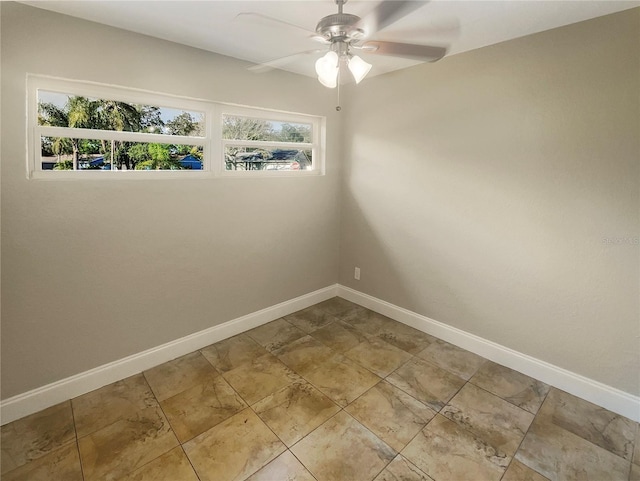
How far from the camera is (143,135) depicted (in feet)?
7.58

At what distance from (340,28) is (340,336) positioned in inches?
92.2

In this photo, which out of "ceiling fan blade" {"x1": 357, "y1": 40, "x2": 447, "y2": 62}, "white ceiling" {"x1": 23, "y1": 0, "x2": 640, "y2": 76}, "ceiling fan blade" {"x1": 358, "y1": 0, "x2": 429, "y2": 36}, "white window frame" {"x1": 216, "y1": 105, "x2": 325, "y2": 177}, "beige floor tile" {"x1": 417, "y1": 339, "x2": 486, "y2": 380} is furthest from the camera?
"white window frame" {"x1": 216, "y1": 105, "x2": 325, "y2": 177}

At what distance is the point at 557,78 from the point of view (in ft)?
6.97

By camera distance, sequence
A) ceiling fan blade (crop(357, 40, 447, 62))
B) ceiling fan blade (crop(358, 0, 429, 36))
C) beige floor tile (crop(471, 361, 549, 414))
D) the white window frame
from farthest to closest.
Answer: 1. the white window frame
2. beige floor tile (crop(471, 361, 549, 414))
3. ceiling fan blade (crop(357, 40, 447, 62))
4. ceiling fan blade (crop(358, 0, 429, 36))

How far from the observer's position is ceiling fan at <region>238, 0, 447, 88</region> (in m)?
1.41

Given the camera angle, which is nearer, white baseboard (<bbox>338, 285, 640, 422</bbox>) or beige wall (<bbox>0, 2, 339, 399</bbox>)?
beige wall (<bbox>0, 2, 339, 399</bbox>)

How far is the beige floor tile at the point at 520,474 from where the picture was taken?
1.62m

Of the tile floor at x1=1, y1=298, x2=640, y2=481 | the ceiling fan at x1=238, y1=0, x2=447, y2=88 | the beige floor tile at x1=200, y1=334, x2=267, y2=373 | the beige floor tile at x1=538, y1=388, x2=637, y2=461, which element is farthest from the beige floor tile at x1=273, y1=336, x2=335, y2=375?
the ceiling fan at x1=238, y1=0, x2=447, y2=88

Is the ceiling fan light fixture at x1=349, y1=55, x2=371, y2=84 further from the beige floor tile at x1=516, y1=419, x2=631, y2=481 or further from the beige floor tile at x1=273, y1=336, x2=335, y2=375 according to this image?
the beige floor tile at x1=516, y1=419, x2=631, y2=481

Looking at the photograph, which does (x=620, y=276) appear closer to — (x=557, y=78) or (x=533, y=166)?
(x=533, y=166)

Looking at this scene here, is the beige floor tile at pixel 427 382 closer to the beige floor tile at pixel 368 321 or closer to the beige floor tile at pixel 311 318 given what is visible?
the beige floor tile at pixel 368 321

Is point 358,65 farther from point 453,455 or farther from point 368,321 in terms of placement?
point 368,321

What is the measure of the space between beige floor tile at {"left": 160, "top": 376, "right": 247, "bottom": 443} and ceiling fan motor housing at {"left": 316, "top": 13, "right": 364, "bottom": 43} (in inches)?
85.6

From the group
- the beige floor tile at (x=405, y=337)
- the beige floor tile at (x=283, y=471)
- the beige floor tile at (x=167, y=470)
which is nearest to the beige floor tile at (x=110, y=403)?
the beige floor tile at (x=167, y=470)
